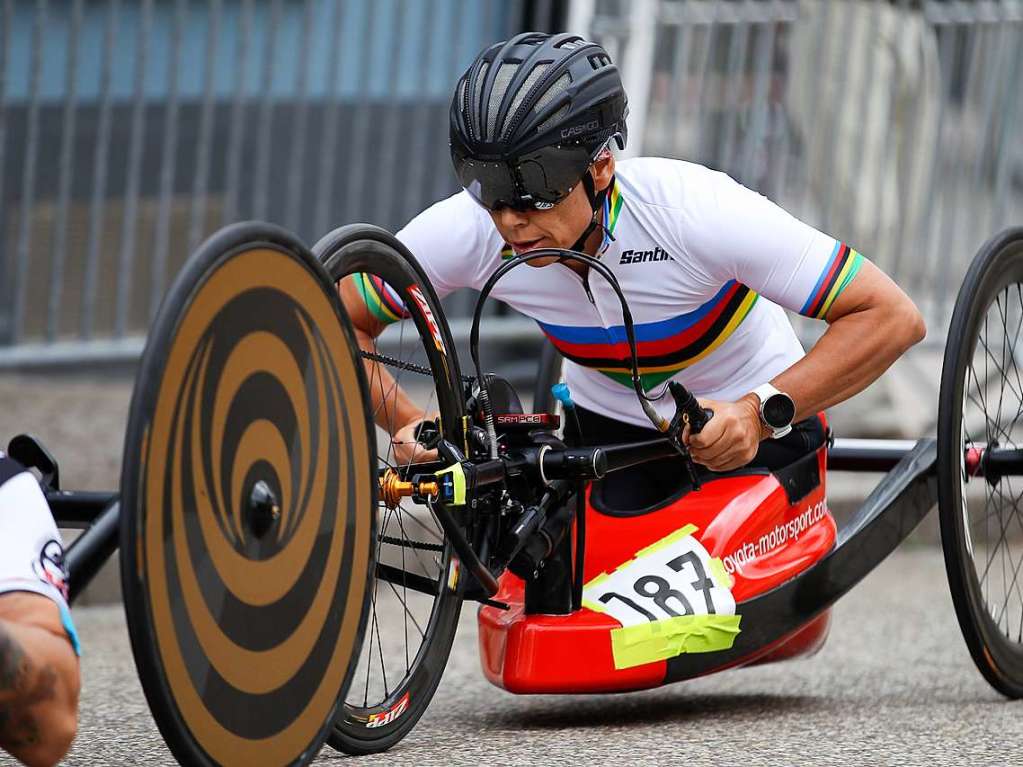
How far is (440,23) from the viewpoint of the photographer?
756 cm

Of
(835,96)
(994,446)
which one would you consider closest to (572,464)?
(994,446)

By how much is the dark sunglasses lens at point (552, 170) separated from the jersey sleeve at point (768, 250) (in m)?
0.30

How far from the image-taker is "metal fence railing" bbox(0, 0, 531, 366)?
6727 millimetres

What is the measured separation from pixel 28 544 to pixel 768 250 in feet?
5.73

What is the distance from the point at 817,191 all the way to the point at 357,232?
15.3ft

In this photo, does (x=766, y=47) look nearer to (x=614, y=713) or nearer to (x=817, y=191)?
(x=817, y=191)

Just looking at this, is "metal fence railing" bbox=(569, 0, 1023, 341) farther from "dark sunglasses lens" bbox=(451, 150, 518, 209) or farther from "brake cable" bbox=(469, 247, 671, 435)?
"dark sunglasses lens" bbox=(451, 150, 518, 209)

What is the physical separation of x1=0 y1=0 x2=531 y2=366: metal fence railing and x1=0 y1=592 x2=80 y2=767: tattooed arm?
169 inches

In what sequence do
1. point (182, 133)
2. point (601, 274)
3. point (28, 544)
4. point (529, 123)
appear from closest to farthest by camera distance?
1. point (28, 544)
2. point (529, 123)
3. point (601, 274)
4. point (182, 133)

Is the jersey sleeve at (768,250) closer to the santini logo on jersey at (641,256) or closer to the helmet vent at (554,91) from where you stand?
the santini logo on jersey at (641,256)

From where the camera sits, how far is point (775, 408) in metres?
3.82

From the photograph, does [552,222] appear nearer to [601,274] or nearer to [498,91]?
[601,274]

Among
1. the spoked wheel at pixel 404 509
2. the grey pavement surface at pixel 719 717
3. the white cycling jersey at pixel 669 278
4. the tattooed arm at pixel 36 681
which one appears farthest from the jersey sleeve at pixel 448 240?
the tattooed arm at pixel 36 681

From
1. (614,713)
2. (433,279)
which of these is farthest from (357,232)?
(614,713)
